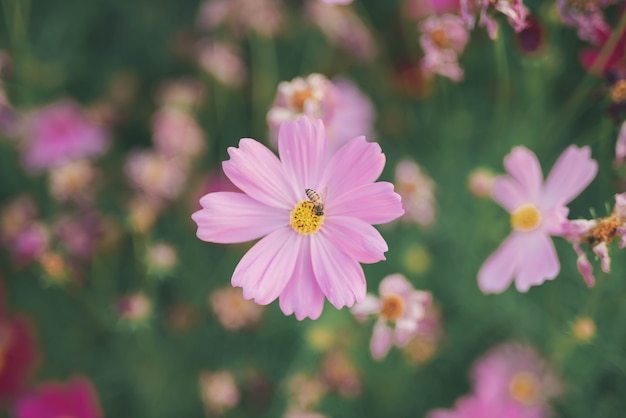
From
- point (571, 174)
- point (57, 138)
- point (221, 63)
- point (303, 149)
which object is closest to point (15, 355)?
point (57, 138)

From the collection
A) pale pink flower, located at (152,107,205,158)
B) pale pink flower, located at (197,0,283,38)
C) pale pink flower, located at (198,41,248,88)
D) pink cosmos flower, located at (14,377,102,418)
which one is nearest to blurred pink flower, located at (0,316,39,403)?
pink cosmos flower, located at (14,377,102,418)

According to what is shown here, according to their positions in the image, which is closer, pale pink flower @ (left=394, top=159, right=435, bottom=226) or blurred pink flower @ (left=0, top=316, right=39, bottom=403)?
pale pink flower @ (left=394, top=159, right=435, bottom=226)

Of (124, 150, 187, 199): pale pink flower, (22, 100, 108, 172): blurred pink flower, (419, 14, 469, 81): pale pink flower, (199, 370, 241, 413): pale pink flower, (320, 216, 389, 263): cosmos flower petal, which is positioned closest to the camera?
(320, 216, 389, 263): cosmos flower petal

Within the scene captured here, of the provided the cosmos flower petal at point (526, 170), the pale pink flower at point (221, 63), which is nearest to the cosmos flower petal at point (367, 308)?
the cosmos flower petal at point (526, 170)

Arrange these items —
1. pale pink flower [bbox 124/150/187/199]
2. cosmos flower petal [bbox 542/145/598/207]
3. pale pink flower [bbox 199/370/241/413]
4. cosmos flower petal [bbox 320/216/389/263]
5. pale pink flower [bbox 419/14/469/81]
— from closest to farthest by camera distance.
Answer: cosmos flower petal [bbox 320/216/389/263]
cosmos flower petal [bbox 542/145/598/207]
pale pink flower [bbox 419/14/469/81]
pale pink flower [bbox 199/370/241/413]
pale pink flower [bbox 124/150/187/199]

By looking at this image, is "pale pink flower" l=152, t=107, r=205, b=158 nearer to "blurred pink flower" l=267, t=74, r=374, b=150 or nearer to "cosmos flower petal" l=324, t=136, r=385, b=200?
"blurred pink flower" l=267, t=74, r=374, b=150

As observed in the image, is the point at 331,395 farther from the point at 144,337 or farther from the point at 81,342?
the point at 81,342

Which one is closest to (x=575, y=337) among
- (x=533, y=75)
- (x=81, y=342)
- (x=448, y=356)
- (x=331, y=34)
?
(x=448, y=356)
